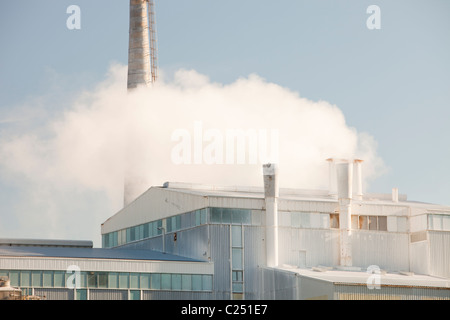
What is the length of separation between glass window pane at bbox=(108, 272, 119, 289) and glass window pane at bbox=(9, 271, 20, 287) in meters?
6.40

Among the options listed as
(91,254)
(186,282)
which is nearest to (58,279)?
(91,254)

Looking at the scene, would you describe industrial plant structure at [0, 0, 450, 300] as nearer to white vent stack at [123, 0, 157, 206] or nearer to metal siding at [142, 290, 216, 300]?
metal siding at [142, 290, 216, 300]

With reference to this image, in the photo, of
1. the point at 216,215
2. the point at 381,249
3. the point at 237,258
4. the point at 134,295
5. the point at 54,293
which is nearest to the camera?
the point at 54,293

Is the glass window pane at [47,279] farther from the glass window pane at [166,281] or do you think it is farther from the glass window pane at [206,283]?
the glass window pane at [206,283]

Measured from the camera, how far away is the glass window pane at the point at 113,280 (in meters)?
65.8

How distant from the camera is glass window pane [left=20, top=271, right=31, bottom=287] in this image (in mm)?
63688

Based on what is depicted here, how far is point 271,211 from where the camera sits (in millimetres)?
70750

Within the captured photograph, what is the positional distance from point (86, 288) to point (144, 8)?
4435 centimetres

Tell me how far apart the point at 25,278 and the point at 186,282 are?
11.6 metres

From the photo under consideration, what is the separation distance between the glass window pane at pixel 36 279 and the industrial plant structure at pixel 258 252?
69 millimetres

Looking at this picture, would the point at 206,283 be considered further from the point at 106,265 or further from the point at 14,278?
the point at 14,278

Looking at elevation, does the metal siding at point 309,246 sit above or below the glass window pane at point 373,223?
below

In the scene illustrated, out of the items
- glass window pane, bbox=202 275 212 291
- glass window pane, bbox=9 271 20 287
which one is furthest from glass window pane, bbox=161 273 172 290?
glass window pane, bbox=9 271 20 287

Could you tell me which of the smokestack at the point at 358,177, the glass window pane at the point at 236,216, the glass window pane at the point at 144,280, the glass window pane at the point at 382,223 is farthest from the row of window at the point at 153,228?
the smokestack at the point at 358,177
